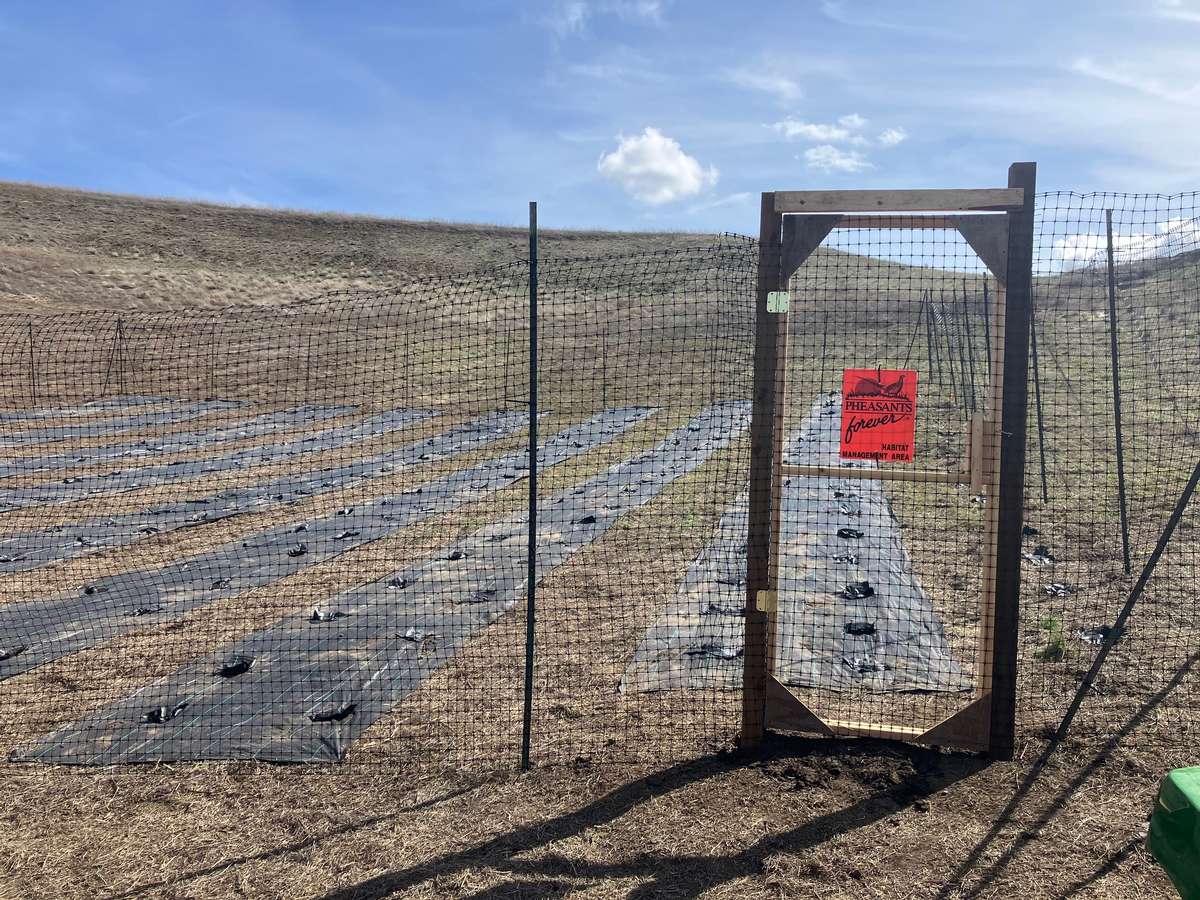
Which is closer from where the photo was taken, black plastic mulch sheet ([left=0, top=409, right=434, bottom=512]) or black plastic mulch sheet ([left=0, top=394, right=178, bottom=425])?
black plastic mulch sheet ([left=0, top=409, right=434, bottom=512])

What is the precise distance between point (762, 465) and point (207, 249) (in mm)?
50739

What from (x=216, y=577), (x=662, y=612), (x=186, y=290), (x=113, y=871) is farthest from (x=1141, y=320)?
(x=186, y=290)

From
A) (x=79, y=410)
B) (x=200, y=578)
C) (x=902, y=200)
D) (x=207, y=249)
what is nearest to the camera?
(x=902, y=200)

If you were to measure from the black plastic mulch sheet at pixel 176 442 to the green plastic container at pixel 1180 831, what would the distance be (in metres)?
12.7

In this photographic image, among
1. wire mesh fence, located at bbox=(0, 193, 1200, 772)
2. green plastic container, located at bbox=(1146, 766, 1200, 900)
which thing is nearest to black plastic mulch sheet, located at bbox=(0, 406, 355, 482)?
wire mesh fence, located at bbox=(0, 193, 1200, 772)

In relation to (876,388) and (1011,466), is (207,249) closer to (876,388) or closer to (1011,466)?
(876,388)

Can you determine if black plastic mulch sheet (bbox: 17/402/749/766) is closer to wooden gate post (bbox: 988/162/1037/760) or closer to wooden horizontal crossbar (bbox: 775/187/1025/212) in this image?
wooden gate post (bbox: 988/162/1037/760)

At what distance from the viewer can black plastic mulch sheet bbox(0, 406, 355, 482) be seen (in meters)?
12.1

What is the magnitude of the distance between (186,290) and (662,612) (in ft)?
124

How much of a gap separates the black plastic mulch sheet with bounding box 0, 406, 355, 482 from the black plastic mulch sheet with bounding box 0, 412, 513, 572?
2.89 metres

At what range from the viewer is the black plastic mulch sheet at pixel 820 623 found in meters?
4.55

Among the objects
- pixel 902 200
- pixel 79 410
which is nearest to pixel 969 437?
pixel 902 200

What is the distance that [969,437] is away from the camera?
378 cm

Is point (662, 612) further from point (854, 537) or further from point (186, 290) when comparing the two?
point (186, 290)
